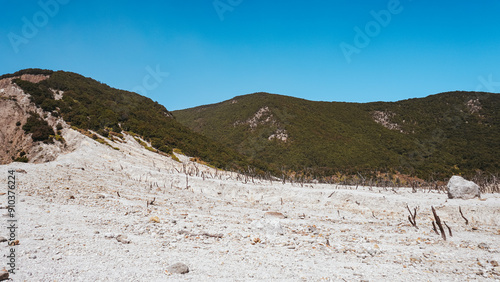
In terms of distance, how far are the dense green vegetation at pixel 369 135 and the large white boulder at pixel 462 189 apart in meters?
23.0

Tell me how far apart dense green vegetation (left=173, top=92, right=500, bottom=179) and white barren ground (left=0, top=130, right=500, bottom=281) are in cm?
3091

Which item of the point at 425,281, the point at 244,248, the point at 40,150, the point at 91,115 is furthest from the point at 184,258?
the point at 91,115

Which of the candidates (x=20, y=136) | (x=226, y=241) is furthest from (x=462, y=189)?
(x=20, y=136)

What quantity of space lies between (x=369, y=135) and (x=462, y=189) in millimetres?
47279

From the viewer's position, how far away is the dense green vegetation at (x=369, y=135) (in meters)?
45.5

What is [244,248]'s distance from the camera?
7.50 metres

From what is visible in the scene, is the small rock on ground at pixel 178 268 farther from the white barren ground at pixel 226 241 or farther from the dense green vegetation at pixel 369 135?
the dense green vegetation at pixel 369 135

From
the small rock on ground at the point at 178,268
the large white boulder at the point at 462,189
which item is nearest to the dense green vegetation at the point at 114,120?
the large white boulder at the point at 462,189

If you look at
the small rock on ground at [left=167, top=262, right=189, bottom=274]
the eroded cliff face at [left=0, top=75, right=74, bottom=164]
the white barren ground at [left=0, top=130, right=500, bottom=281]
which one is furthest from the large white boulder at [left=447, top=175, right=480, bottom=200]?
the eroded cliff face at [left=0, top=75, right=74, bottom=164]

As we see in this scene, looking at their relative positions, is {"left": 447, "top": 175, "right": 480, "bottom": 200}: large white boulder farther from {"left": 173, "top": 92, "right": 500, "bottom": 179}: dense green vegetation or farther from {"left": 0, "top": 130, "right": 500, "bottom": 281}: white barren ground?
{"left": 173, "top": 92, "right": 500, "bottom": 179}: dense green vegetation

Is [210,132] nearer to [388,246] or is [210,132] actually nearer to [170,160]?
[170,160]

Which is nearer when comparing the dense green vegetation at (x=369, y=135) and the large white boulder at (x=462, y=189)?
the large white boulder at (x=462, y=189)

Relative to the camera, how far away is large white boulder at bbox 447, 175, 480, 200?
16250 mm

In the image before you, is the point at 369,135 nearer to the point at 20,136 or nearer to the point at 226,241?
the point at 226,241
